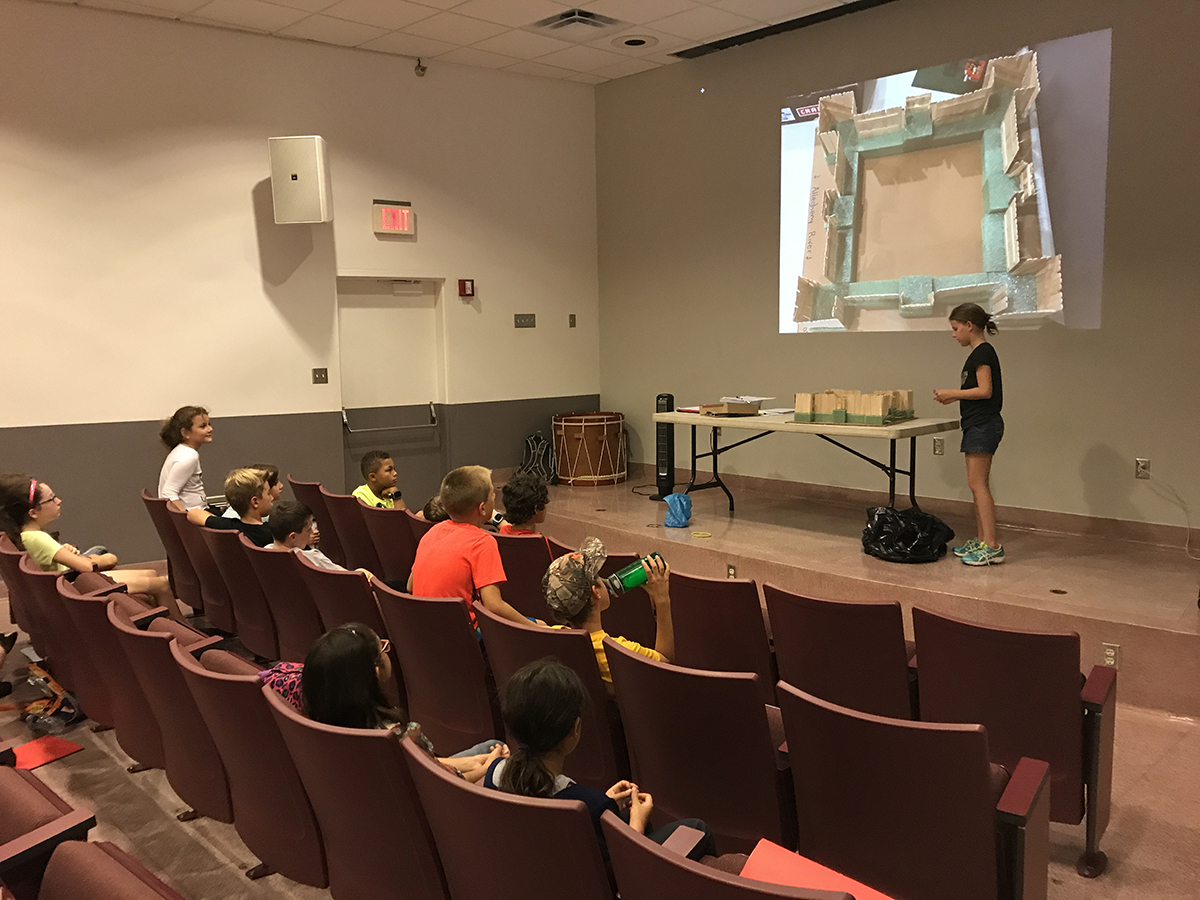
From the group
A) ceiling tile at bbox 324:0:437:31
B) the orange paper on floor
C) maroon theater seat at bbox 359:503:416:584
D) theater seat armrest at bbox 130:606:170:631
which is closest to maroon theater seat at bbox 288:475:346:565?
maroon theater seat at bbox 359:503:416:584

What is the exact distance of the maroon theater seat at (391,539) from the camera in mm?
4324

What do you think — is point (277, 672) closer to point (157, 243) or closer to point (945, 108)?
point (157, 243)

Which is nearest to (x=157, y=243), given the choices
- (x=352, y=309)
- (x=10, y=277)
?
(x=10, y=277)

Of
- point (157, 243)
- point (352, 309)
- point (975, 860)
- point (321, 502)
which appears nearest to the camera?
point (975, 860)

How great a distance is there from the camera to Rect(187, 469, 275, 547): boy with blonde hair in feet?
13.8

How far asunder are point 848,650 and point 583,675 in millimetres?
852

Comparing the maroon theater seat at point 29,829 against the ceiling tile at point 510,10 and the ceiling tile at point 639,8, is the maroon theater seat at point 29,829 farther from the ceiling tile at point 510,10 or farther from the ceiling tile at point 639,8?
the ceiling tile at point 639,8

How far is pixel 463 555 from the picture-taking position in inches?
124

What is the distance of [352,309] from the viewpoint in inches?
291

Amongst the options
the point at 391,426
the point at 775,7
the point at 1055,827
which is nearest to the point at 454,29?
the point at 775,7

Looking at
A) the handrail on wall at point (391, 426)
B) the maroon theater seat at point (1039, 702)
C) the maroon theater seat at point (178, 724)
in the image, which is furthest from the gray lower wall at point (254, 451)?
the maroon theater seat at point (1039, 702)

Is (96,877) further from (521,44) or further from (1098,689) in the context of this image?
(521,44)

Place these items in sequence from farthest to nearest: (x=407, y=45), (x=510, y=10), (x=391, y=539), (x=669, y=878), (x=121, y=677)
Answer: (x=407, y=45), (x=510, y=10), (x=391, y=539), (x=121, y=677), (x=669, y=878)

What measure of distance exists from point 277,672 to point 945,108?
18.5 feet
